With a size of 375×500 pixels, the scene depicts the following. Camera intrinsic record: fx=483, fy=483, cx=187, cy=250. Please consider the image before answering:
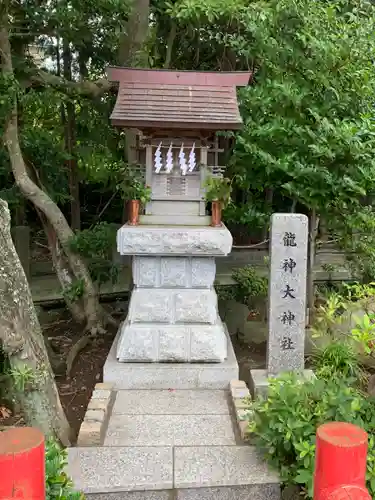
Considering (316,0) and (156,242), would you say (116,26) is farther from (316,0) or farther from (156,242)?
(156,242)

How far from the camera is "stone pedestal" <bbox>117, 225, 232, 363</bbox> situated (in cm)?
530

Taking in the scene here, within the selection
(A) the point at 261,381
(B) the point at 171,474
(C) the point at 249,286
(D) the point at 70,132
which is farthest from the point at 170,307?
(D) the point at 70,132

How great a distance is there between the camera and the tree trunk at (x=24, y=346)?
3.56 meters

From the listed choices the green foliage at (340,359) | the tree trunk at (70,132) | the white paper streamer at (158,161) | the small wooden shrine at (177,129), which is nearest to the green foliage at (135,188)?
the small wooden shrine at (177,129)

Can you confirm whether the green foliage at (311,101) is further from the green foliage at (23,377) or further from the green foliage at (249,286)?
the green foliage at (23,377)

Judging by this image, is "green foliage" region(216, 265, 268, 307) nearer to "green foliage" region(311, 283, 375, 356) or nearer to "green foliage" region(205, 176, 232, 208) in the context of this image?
"green foliage" region(311, 283, 375, 356)

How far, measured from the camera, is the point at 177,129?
5.40 meters

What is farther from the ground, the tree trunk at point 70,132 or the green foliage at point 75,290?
the tree trunk at point 70,132

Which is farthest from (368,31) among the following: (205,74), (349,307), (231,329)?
(231,329)

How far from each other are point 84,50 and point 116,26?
148cm

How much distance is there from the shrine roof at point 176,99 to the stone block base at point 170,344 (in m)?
2.22

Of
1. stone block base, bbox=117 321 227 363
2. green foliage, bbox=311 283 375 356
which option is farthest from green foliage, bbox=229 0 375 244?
stone block base, bbox=117 321 227 363

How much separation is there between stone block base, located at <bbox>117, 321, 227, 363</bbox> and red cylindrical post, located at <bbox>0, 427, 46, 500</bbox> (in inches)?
145

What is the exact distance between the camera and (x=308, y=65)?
612 cm
